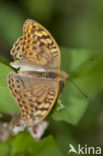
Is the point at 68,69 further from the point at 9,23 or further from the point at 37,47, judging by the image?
the point at 9,23

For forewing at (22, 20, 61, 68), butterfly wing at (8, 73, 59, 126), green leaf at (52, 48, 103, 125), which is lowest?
green leaf at (52, 48, 103, 125)

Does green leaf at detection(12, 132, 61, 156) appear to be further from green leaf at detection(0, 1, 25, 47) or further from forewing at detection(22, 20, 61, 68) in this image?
green leaf at detection(0, 1, 25, 47)

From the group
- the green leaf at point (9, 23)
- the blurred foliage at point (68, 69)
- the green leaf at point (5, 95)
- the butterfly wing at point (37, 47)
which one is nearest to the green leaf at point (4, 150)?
the blurred foliage at point (68, 69)

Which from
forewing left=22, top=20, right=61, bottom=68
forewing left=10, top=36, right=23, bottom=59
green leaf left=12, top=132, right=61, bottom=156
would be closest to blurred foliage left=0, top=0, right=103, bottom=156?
green leaf left=12, top=132, right=61, bottom=156

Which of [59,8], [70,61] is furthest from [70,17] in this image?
[70,61]

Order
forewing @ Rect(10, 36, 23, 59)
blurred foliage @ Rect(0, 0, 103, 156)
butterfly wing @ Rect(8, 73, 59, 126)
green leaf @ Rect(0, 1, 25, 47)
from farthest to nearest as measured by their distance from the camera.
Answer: green leaf @ Rect(0, 1, 25, 47)
blurred foliage @ Rect(0, 0, 103, 156)
forewing @ Rect(10, 36, 23, 59)
butterfly wing @ Rect(8, 73, 59, 126)

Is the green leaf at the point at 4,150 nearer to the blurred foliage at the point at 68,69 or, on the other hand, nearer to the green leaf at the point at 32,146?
the blurred foliage at the point at 68,69
